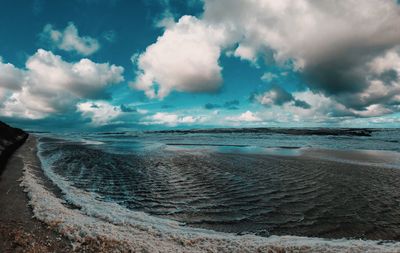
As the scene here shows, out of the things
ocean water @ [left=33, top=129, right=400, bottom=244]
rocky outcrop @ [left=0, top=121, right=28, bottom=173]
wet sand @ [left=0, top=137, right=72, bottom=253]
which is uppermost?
rocky outcrop @ [left=0, top=121, right=28, bottom=173]

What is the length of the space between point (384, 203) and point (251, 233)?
669 cm

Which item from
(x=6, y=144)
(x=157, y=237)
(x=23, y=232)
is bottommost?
(x=157, y=237)

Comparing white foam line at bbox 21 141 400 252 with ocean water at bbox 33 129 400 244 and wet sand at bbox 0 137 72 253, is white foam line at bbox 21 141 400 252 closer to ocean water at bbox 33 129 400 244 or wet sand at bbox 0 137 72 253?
wet sand at bbox 0 137 72 253

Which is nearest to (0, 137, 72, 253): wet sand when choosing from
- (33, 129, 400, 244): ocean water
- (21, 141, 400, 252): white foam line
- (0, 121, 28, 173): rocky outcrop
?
(21, 141, 400, 252): white foam line

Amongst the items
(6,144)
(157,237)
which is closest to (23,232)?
(157,237)

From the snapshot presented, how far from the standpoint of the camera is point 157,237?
318 inches

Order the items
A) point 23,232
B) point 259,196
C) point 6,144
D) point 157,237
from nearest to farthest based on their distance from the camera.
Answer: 1. point 23,232
2. point 157,237
3. point 259,196
4. point 6,144

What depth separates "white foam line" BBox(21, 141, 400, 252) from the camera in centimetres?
737

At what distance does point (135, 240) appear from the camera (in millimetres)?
7703

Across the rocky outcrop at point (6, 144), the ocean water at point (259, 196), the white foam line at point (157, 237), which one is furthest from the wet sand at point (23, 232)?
the rocky outcrop at point (6, 144)

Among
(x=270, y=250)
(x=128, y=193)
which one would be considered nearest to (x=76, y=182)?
(x=128, y=193)

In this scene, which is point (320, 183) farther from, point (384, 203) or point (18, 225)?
point (18, 225)

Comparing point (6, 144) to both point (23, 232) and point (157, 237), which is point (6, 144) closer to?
point (23, 232)

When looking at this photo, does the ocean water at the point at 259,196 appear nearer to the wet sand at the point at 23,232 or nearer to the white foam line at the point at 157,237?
the white foam line at the point at 157,237
